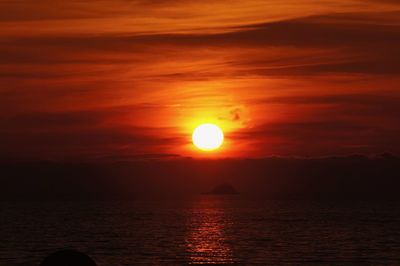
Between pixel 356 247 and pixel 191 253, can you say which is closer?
pixel 191 253

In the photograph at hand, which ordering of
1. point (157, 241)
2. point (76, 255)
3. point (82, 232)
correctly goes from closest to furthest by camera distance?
point (76, 255)
point (157, 241)
point (82, 232)

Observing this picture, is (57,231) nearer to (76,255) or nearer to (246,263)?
(246,263)

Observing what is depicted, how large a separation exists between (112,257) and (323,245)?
33.0 m

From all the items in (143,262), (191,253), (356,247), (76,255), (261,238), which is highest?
(261,238)

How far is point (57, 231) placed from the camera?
155125 mm

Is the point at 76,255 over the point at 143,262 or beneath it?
beneath

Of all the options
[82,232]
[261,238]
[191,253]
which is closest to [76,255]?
[191,253]

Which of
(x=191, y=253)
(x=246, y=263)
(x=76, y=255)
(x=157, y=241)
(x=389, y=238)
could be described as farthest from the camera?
(x=389, y=238)

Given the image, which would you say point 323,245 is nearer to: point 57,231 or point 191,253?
point 191,253

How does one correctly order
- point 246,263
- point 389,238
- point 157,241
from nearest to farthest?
point 246,263, point 157,241, point 389,238

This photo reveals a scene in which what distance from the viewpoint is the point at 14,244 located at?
377ft

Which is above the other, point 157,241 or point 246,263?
point 157,241

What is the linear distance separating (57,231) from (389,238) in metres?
60.1

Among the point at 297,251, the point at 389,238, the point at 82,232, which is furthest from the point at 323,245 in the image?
→ the point at 82,232
